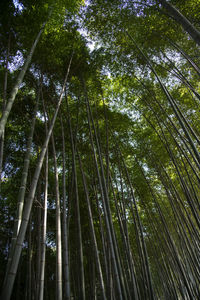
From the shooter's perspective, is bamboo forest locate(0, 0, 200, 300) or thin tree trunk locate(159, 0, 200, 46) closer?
thin tree trunk locate(159, 0, 200, 46)

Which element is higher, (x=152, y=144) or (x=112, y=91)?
(x=112, y=91)

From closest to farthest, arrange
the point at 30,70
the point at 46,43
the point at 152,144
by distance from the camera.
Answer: the point at 46,43
the point at 30,70
the point at 152,144

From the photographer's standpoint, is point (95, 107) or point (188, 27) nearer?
point (188, 27)

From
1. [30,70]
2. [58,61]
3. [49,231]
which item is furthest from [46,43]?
[49,231]

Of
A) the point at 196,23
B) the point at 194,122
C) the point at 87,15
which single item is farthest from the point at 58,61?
the point at 194,122

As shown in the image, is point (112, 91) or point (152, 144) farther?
point (152, 144)

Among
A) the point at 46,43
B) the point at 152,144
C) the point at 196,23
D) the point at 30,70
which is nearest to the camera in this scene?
the point at 196,23

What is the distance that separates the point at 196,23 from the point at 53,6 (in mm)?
2613

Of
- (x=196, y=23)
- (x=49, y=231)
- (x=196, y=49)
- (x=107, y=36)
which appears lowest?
(x=49, y=231)

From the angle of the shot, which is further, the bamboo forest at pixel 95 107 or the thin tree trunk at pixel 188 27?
the bamboo forest at pixel 95 107

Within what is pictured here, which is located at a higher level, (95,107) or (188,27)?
(95,107)

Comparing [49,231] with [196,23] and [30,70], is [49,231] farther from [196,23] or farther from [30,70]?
[196,23]

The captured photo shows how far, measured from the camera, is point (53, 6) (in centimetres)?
343

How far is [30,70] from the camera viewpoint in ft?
14.1
